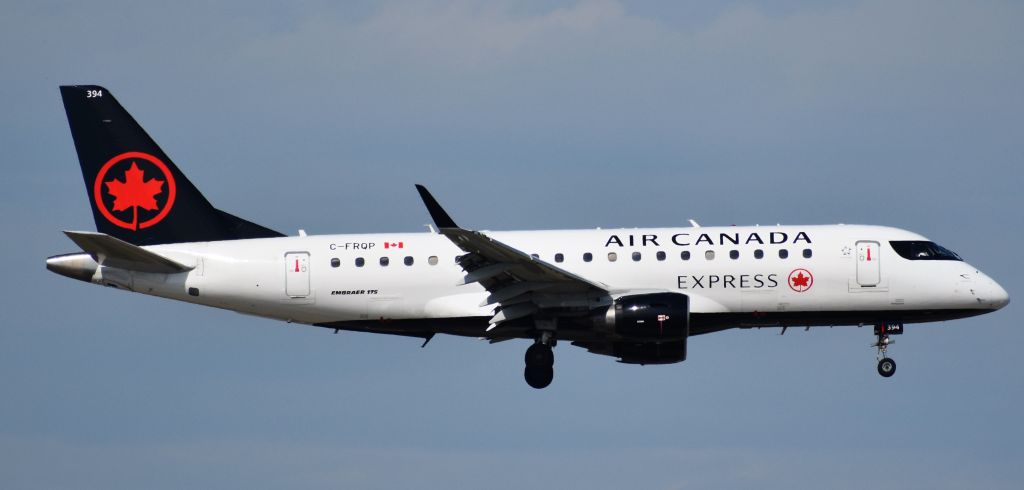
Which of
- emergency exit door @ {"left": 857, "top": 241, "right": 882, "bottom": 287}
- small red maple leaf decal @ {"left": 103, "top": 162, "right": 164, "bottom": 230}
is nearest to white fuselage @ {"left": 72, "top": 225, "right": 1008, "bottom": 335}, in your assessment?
emergency exit door @ {"left": 857, "top": 241, "right": 882, "bottom": 287}

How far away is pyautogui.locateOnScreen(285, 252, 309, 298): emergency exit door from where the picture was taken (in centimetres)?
4703

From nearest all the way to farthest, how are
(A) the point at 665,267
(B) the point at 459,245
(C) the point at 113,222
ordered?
(B) the point at 459,245
(A) the point at 665,267
(C) the point at 113,222

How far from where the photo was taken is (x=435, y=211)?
41.0 meters

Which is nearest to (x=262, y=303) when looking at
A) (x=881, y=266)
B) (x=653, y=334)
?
(x=653, y=334)

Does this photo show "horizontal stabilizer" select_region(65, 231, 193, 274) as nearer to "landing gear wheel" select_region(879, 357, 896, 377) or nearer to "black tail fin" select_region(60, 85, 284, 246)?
"black tail fin" select_region(60, 85, 284, 246)

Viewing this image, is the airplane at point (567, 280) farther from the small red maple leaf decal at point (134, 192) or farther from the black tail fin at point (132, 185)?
the small red maple leaf decal at point (134, 192)

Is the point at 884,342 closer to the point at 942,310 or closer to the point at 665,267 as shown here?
the point at 942,310

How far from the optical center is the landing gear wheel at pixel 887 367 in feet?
155

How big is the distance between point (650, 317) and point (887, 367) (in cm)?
833

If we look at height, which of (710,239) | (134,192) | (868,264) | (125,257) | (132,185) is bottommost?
(125,257)

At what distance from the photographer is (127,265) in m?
46.8

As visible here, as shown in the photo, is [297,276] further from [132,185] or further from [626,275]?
[626,275]

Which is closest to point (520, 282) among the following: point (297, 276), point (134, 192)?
point (297, 276)

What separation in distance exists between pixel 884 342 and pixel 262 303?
1932 cm
